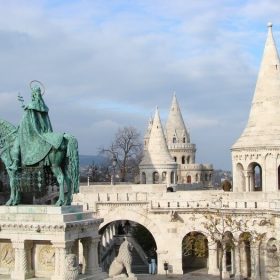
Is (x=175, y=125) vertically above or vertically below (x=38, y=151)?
above

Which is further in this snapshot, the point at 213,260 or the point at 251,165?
the point at 251,165

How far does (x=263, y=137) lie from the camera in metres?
27.5

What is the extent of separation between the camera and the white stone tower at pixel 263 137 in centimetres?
2708

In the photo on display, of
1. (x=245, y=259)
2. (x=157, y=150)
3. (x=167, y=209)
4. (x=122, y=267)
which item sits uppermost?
(x=157, y=150)

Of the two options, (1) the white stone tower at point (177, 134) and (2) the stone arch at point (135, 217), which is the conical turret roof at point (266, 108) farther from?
(1) the white stone tower at point (177, 134)

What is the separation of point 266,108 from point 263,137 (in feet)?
4.99

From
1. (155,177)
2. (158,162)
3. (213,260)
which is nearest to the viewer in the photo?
(213,260)

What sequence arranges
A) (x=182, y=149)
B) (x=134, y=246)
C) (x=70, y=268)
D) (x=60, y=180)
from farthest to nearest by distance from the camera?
(x=182, y=149) < (x=134, y=246) < (x=60, y=180) < (x=70, y=268)

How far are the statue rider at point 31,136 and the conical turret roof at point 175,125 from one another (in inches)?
1327

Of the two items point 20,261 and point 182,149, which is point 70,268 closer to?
point 20,261

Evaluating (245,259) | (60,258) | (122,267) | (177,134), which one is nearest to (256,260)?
(245,259)

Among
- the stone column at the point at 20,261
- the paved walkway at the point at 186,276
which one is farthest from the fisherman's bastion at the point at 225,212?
→ the stone column at the point at 20,261

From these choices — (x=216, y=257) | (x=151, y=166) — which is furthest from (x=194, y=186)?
(x=216, y=257)

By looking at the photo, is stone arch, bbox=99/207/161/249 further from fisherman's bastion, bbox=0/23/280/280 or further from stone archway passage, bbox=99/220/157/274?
stone archway passage, bbox=99/220/157/274
